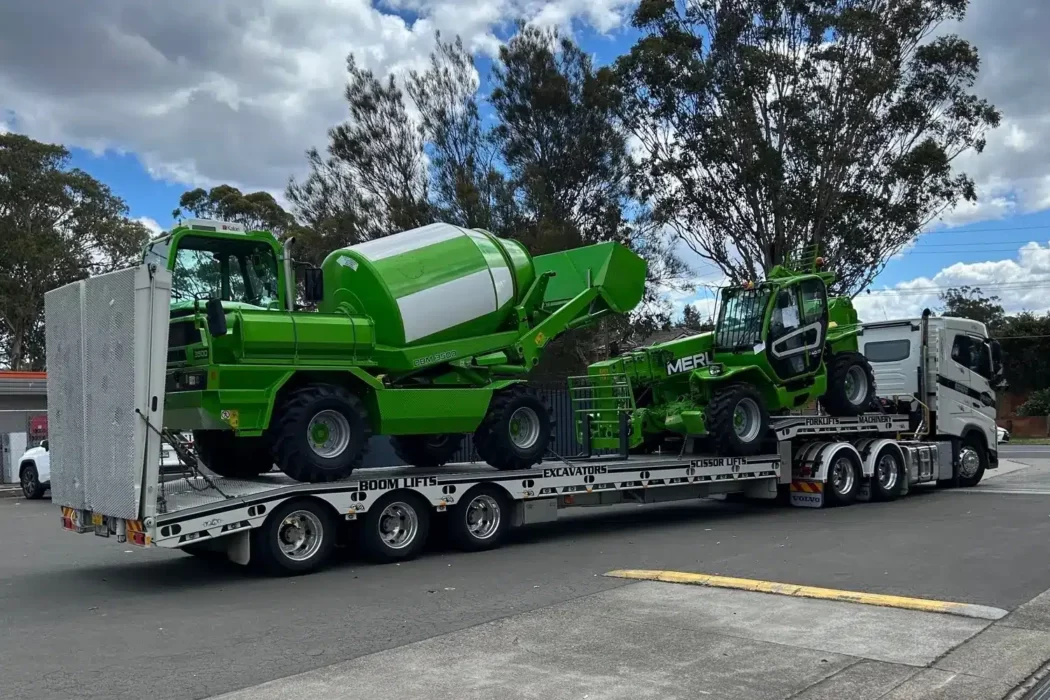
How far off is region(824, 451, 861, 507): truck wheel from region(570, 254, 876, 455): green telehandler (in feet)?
3.67

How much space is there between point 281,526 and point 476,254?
4.10 metres

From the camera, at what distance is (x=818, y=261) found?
16703mm

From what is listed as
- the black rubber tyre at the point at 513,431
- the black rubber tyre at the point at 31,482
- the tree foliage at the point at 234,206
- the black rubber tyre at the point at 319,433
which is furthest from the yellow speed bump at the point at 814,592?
the tree foliage at the point at 234,206

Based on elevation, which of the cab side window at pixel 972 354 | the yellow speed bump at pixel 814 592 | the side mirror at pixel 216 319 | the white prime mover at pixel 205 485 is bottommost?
the yellow speed bump at pixel 814 592

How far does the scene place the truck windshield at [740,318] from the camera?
15352 mm

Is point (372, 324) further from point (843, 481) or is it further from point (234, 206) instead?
point (234, 206)

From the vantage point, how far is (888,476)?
55.5 ft

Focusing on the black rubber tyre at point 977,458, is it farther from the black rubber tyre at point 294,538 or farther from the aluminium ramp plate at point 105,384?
the aluminium ramp plate at point 105,384

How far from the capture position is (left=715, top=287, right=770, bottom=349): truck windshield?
50.4 feet

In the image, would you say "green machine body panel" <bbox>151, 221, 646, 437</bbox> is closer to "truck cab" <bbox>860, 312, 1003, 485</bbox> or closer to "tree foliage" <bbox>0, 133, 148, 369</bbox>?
"truck cab" <bbox>860, 312, 1003, 485</bbox>

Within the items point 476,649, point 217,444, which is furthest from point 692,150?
point 476,649

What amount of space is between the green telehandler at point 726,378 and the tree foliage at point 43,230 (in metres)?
31.6

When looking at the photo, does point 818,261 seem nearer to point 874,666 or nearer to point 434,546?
point 434,546

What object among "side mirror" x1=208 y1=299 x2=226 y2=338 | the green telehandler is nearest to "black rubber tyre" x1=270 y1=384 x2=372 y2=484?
"side mirror" x1=208 y1=299 x2=226 y2=338
